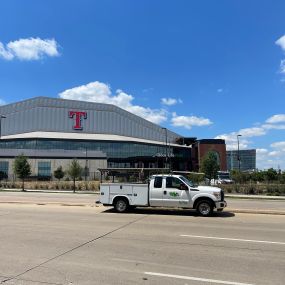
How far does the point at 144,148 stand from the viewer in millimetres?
123812

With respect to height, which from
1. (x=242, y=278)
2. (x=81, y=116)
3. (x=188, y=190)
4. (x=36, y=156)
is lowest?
(x=242, y=278)

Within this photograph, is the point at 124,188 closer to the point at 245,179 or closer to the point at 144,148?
the point at 245,179

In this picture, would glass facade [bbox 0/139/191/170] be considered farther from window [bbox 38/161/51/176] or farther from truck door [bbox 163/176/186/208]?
truck door [bbox 163/176/186/208]

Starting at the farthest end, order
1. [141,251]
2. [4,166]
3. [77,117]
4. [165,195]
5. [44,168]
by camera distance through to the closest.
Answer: [77,117] → [44,168] → [4,166] → [165,195] → [141,251]

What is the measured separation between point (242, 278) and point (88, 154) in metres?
102

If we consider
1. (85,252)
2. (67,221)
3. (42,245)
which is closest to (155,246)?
(85,252)

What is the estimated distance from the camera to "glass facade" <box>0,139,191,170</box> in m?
108

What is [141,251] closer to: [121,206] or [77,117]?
[121,206]

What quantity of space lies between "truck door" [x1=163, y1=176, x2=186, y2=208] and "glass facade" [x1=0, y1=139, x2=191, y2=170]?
304ft

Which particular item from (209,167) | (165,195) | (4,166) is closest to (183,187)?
(165,195)

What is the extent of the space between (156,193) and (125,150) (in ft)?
331

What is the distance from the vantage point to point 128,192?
19.1 meters

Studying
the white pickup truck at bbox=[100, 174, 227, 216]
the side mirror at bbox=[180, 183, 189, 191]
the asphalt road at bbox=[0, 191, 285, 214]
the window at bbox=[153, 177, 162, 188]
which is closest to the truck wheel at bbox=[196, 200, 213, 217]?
the white pickup truck at bbox=[100, 174, 227, 216]

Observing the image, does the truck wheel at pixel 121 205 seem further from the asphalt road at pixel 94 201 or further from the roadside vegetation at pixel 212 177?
the roadside vegetation at pixel 212 177
